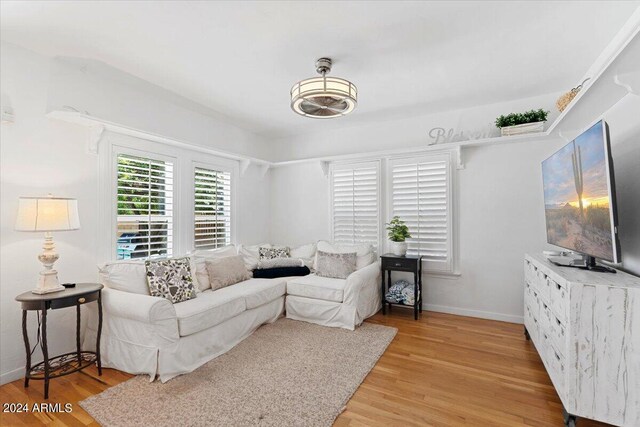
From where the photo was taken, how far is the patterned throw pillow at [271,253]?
418 cm

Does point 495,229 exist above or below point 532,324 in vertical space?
above

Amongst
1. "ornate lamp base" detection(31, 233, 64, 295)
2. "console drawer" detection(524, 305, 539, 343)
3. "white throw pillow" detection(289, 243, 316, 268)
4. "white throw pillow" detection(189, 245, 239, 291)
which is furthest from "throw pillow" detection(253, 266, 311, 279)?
"console drawer" detection(524, 305, 539, 343)

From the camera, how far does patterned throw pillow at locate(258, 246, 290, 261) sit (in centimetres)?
418

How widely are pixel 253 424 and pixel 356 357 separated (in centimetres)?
112

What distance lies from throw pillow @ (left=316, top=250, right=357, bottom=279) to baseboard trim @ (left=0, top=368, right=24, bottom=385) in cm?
287

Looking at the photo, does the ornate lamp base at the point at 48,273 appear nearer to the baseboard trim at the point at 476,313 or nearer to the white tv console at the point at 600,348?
the white tv console at the point at 600,348

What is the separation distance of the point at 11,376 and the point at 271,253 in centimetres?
264

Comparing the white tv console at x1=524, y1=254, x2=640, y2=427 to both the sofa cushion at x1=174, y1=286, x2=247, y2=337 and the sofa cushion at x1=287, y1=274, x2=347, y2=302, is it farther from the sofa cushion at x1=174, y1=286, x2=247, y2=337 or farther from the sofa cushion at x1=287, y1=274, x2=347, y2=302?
the sofa cushion at x1=174, y1=286, x2=247, y2=337

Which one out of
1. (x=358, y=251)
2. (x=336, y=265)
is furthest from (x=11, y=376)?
(x=358, y=251)

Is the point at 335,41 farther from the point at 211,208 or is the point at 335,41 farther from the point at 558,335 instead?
the point at 211,208

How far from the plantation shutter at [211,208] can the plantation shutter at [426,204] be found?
7.90 ft

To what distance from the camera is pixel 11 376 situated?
2.35 metres

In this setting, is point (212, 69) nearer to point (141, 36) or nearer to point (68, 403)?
A: point (141, 36)

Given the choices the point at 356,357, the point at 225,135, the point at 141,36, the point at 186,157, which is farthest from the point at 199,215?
the point at 356,357
